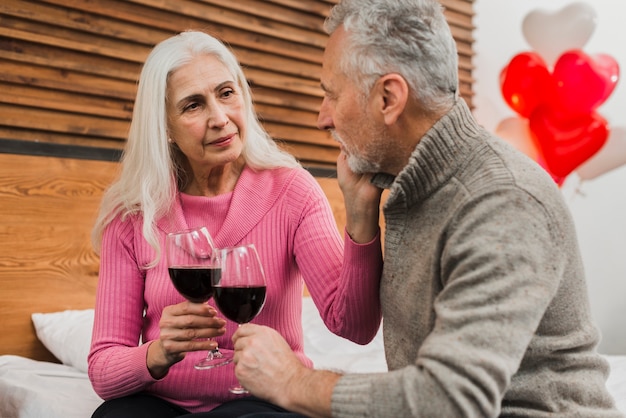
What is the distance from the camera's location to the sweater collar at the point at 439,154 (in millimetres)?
1246

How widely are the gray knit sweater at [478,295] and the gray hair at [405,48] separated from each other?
2.4 inches

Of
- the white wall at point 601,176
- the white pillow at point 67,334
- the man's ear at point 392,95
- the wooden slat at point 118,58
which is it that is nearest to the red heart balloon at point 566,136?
the white wall at point 601,176

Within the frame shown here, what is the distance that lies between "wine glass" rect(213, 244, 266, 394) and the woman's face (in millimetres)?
546

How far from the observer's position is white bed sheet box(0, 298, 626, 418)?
6.70 ft

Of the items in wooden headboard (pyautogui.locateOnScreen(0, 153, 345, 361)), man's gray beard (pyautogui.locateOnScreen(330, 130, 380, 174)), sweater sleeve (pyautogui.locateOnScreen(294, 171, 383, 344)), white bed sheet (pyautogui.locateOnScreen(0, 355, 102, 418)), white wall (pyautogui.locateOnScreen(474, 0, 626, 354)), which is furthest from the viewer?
white wall (pyautogui.locateOnScreen(474, 0, 626, 354))

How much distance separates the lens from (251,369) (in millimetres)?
1196

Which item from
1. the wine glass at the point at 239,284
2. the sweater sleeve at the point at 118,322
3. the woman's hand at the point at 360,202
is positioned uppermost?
the woman's hand at the point at 360,202

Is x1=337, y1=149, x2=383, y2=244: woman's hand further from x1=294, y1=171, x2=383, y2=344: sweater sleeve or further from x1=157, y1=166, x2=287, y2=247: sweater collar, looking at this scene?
x1=157, y1=166, x2=287, y2=247: sweater collar

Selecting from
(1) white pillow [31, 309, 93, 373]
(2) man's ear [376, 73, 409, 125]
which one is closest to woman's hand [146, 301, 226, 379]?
(2) man's ear [376, 73, 409, 125]

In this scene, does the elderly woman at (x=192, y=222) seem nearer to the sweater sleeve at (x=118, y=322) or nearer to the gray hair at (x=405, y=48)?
the sweater sleeve at (x=118, y=322)

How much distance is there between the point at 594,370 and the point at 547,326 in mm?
133

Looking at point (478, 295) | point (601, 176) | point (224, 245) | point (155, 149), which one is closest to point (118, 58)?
point (155, 149)

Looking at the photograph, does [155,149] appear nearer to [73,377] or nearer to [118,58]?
[73,377]

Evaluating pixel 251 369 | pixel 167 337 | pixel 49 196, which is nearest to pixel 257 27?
pixel 49 196
